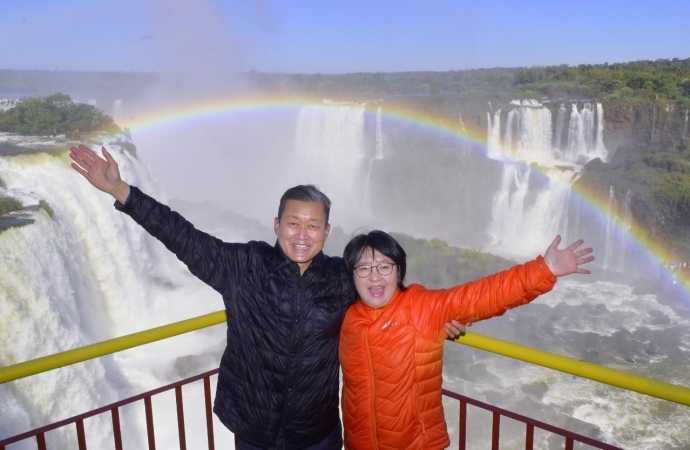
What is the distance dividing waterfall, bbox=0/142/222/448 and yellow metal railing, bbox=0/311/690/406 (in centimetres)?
543

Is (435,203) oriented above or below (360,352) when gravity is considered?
below

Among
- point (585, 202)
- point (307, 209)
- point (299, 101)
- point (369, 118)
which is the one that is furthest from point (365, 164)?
point (307, 209)

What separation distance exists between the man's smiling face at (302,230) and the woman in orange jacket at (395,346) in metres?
0.14

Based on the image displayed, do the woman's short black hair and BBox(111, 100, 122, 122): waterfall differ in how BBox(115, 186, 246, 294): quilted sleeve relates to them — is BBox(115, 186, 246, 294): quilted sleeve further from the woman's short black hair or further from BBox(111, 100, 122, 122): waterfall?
BBox(111, 100, 122, 122): waterfall

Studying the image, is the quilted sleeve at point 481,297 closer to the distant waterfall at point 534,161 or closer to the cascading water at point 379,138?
the distant waterfall at point 534,161

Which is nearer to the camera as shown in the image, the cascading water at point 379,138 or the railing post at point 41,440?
the railing post at point 41,440

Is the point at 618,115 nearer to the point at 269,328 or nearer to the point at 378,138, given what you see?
the point at 378,138

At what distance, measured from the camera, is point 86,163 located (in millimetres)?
1979

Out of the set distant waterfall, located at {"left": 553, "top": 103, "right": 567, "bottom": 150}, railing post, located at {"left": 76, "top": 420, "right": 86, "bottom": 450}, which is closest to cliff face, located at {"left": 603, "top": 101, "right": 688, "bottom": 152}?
distant waterfall, located at {"left": 553, "top": 103, "right": 567, "bottom": 150}

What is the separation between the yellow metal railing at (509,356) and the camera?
5.57ft

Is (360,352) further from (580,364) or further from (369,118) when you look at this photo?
(369,118)

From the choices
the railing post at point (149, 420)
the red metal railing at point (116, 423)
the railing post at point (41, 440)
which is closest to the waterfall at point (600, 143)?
the red metal railing at point (116, 423)

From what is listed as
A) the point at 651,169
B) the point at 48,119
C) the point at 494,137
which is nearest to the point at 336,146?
the point at 494,137

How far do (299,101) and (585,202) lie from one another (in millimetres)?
25671
